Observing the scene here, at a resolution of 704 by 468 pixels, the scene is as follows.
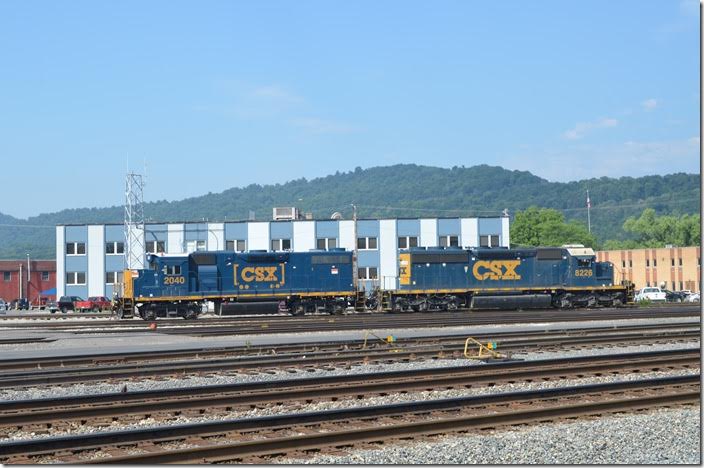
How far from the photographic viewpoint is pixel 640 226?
15200cm

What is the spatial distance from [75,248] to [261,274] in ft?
125

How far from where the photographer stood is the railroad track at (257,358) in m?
19.4

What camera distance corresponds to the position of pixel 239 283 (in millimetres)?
46562

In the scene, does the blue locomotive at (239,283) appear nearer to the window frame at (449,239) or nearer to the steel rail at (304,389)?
the steel rail at (304,389)

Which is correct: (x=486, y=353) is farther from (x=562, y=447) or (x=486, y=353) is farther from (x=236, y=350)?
(x=562, y=447)

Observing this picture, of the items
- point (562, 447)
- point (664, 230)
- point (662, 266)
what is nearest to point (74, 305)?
point (562, 447)

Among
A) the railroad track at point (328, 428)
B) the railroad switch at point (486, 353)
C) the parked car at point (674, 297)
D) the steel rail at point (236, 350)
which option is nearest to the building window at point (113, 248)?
the parked car at point (674, 297)

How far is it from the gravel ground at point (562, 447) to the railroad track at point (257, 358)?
8726mm

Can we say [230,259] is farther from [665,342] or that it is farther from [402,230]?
[402,230]

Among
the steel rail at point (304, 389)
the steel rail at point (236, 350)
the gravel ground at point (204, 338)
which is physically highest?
the steel rail at point (304, 389)

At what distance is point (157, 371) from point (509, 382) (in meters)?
7.81

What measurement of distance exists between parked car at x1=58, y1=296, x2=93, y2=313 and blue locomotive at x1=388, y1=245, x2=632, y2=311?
28.6 m

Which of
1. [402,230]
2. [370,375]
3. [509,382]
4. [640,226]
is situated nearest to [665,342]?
[509,382]

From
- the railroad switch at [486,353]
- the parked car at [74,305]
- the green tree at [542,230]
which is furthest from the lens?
the green tree at [542,230]
